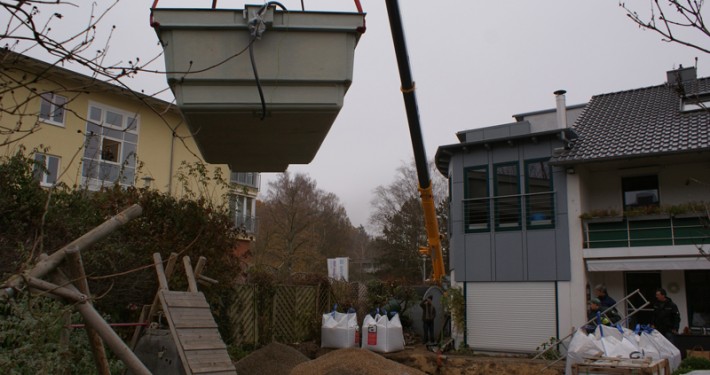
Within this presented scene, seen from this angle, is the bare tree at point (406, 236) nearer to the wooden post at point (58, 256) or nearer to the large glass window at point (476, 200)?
the large glass window at point (476, 200)

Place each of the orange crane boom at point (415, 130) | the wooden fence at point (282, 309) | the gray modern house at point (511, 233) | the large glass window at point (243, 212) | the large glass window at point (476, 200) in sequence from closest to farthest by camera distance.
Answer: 1. the orange crane boom at point (415, 130)
2. the large glass window at point (243, 212)
3. the wooden fence at point (282, 309)
4. the gray modern house at point (511, 233)
5. the large glass window at point (476, 200)

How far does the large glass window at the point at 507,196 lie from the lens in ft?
53.9

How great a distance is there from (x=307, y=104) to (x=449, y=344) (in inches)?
602

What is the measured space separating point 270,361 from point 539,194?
8944 mm

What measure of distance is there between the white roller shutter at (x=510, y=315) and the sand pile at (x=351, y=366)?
4.96 meters

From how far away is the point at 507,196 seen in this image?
16.6 metres

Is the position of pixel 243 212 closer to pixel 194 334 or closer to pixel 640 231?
pixel 640 231

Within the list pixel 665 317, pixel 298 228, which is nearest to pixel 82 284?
pixel 665 317

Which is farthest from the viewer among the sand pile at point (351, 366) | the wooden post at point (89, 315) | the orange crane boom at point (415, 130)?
the orange crane boom at point (415, 130)

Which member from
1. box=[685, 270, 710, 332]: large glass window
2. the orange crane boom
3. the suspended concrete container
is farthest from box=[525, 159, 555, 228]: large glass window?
the suspended concrete container

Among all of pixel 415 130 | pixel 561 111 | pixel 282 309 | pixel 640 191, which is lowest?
pixel 282 309

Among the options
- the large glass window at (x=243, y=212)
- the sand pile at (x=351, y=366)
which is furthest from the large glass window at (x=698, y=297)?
the large glass window at (x=243, y=212)

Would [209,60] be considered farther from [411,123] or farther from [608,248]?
[608,248]

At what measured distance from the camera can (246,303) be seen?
14.3 m
